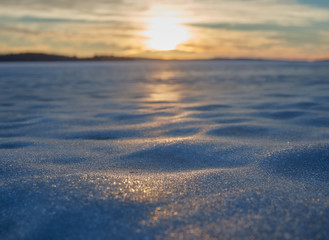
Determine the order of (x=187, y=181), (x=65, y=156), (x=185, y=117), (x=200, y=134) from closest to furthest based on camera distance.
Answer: (x=187, y=181) < (x=65, y=156) < (x=200, y=134) < (x=185, y=117)

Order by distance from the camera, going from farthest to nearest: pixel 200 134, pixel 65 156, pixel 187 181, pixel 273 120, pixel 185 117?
1. pixel 185 117
2. pixel 273 120
3. pixel 200 134
4. pixel 65 156
5. pixel 187 181

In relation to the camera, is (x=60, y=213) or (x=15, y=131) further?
(x=15, y=131)

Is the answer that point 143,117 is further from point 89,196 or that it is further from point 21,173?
point 89,196

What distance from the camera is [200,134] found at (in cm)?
217

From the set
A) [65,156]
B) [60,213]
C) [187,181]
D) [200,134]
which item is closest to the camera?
[60,213]

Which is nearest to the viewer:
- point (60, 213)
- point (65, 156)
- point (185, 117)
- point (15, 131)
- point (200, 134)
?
point (60, 213)

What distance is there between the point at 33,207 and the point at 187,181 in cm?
61

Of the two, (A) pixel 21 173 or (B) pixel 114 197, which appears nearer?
(B) pixel 114 197

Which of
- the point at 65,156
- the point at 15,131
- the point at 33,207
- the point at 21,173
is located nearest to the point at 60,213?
the point at 33,207

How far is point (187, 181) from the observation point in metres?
1.22

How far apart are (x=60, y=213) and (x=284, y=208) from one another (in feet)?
2.53

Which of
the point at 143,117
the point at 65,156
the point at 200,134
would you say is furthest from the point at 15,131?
the point at 200,134

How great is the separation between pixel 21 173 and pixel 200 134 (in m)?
1.30

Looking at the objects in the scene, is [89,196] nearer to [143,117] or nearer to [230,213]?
[230,213]
